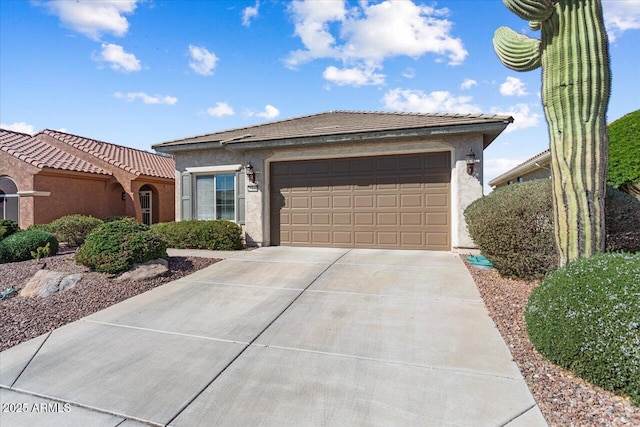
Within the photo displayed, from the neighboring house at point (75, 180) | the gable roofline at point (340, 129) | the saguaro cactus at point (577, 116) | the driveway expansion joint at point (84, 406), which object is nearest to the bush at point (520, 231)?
the saguaro cactus at point (577, 116)

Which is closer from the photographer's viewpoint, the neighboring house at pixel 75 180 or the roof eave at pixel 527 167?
the neighboring house at pixel 75 180

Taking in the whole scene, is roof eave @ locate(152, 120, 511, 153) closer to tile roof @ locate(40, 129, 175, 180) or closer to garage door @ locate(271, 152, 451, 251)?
garage door @ locate(271, 152, 451, 251)

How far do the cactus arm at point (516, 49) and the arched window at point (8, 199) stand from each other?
16.3 metres

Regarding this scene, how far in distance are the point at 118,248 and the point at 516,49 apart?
747 centimetres

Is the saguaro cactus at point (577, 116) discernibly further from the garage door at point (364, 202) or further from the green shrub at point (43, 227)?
the green shrub at point (43, 227)

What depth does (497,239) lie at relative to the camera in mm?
5402

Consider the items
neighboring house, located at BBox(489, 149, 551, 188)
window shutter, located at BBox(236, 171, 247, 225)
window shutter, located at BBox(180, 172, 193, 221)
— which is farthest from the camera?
neighboring house, located at BBox(489, 149, 551, 188)

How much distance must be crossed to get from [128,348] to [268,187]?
6.79 meters

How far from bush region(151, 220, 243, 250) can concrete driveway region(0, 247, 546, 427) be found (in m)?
3.87

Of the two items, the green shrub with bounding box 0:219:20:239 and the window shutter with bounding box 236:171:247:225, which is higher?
the window shutter with bounding box 236:171:247:225

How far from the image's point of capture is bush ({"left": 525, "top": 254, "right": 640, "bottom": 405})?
2.31 m

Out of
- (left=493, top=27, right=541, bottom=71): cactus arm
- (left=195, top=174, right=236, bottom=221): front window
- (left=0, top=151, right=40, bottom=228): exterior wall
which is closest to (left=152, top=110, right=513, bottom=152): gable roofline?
(left=195, top=174, right=236, bottom=221): front window

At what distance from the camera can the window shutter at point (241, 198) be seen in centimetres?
981

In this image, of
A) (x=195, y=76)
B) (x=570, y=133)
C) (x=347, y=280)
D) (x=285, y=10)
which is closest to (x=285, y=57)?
(x=285, y=10)
